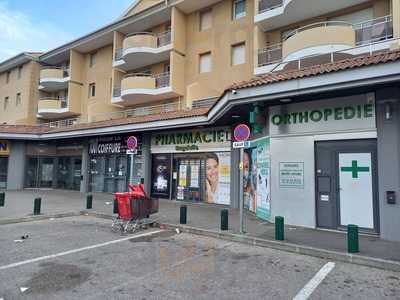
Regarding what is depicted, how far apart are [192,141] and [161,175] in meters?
2.84

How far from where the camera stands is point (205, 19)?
1938 centimetres

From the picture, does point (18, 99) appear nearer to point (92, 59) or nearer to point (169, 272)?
point (92, 59)

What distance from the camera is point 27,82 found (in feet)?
92.1

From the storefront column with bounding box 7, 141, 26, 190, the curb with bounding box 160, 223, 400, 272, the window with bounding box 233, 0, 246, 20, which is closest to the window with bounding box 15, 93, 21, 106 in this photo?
the storefront column with bounding box 7, 141, 26, 190

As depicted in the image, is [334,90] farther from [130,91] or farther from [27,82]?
[27,82]

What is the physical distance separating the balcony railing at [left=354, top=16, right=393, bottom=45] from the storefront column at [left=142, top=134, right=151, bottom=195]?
11.4m

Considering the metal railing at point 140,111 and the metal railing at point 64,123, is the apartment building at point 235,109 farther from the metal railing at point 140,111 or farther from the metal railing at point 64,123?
the metal railing at point 64,123

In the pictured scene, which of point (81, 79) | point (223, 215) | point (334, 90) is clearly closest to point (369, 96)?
point (334, 90)

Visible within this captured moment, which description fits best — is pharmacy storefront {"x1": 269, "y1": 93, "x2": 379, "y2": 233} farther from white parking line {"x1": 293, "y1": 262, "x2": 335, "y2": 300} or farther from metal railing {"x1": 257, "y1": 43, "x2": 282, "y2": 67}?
metal railing {"x1": 257, "y1": 43, "x2": 282, "y2": 67}

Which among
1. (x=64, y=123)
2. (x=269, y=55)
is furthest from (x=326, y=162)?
(x=64, y=123)

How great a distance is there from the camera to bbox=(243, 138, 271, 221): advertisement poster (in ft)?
33.4

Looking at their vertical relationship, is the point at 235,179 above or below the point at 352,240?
above

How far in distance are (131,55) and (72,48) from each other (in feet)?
26.0

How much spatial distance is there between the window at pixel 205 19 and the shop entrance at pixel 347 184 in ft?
42.8
